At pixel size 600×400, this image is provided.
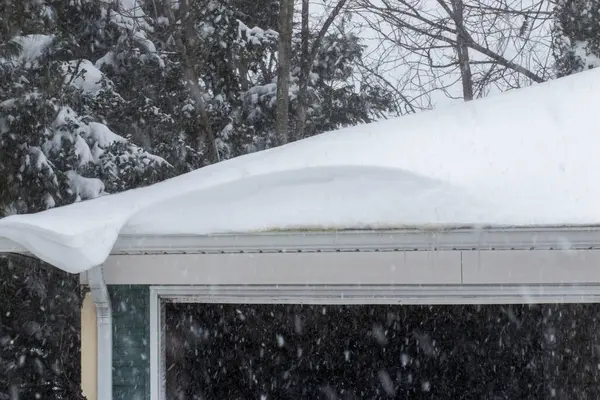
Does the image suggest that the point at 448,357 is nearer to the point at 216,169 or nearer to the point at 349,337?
the point at 349,337

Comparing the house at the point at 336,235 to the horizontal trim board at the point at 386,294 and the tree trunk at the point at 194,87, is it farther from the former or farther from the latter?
the tree trunk at the point at 194,87

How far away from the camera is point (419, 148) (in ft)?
14.0

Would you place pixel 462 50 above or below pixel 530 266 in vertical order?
above

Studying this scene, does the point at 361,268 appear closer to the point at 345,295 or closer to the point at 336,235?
the point at 345,295

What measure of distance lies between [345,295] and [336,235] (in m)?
0.57

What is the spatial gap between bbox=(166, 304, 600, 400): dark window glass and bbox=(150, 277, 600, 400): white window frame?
2036 millimetres

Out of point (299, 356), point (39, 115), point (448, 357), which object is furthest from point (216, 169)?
point (39, 115)

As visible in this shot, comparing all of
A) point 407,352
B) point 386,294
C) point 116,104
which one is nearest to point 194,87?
point 116,104

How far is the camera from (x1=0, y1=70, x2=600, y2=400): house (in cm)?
340

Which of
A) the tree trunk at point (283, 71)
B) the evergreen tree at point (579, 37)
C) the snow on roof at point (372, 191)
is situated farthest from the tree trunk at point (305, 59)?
the snow on roof at point (372, 191)

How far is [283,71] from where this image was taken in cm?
1232

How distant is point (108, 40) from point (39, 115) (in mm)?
2656

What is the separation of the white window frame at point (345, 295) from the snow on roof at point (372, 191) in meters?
0.45

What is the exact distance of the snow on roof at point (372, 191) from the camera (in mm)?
3410
